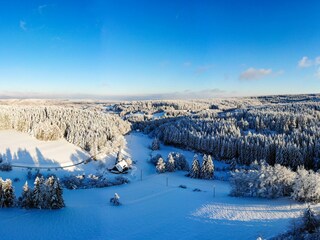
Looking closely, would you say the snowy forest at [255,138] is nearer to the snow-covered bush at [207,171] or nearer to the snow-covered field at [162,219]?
the snow-covered bush at [207,171]

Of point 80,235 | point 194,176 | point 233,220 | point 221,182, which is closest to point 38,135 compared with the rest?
point 194,176

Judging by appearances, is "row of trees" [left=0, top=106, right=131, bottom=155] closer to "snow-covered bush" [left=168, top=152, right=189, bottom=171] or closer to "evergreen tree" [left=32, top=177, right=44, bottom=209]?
"snow-covered bush" [left=168, top=152, right=189, bottom=171]

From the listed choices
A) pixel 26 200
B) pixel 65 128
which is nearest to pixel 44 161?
pixel 65 128

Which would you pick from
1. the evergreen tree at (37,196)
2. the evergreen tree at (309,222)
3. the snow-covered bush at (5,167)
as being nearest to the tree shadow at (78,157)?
the snow-covered bush at (5,167)

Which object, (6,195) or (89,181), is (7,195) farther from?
(89,181)

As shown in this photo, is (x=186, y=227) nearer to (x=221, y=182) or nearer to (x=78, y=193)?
(x=78, y=193)

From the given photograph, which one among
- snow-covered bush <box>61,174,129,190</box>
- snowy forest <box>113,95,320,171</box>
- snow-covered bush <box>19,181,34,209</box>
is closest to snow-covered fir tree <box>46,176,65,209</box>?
snow-covered bush <box>19,181,34,209</box>
